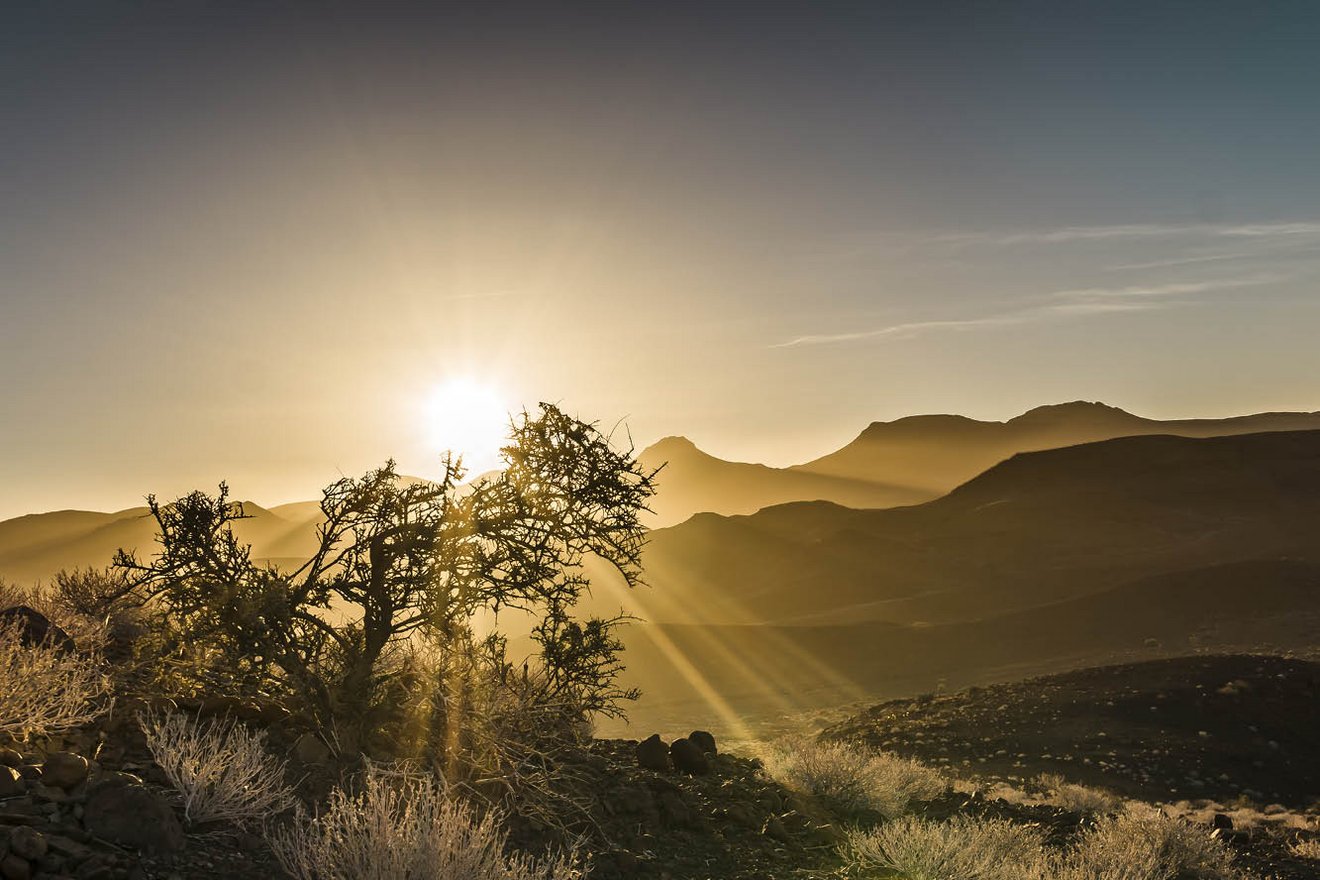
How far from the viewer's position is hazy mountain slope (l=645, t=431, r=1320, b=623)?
68.1 meters

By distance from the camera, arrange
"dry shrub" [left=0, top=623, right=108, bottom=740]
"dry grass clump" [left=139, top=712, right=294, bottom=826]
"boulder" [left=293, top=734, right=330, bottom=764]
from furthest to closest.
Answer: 1. "boulder" [left=293, top=734, right=330, bottom=764]
2. "dry shrub" [left=0, top=623, right=108, bottom=740]
3. "dry grass clump" [left=139, top=712, right=294, bottom=826]

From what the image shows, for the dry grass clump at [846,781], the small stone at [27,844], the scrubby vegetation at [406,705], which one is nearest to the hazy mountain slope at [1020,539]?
the dry grass clump at [846,781]

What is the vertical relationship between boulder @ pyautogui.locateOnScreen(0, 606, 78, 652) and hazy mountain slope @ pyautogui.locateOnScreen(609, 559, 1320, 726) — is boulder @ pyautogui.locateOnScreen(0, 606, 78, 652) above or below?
above

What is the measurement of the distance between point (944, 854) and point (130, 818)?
7390mm

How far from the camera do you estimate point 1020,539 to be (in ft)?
260

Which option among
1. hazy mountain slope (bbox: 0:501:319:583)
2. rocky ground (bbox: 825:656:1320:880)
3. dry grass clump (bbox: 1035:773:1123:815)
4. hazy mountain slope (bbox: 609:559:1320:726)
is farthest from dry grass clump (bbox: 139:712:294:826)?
hazy mountain slope (bbox: 0:501:319:583)

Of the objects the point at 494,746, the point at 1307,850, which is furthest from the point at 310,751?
the point at 1307,850

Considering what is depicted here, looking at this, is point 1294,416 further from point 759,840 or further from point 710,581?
point 759,840

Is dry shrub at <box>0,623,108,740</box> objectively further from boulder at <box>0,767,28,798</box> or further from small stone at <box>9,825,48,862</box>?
small stone at <box>9,825,48,862</box>

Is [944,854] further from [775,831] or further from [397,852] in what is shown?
[397,852]

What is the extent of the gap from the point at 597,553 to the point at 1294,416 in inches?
8575

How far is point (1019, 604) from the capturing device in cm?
6469

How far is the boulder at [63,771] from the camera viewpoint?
18.3 ft

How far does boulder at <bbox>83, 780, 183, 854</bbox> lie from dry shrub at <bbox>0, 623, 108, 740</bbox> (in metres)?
1.17
